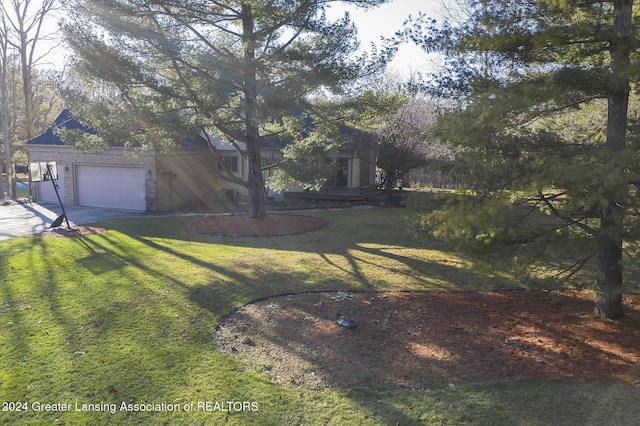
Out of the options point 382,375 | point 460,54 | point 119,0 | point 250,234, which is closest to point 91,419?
point 382,375

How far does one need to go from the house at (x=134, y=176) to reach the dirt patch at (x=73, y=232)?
442cm

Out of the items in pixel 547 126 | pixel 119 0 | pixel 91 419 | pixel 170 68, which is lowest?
pixel 91 419

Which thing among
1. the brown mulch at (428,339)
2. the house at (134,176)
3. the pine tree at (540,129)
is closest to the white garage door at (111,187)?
the house at (134,176)

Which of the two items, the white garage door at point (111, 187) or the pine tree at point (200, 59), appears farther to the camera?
the white garage door at point (111, 187)

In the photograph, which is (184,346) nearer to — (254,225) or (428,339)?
(428,339)

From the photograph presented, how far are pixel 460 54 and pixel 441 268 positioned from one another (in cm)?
501

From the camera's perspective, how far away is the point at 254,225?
14.6 metres

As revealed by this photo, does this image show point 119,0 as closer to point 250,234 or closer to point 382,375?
point 250,234

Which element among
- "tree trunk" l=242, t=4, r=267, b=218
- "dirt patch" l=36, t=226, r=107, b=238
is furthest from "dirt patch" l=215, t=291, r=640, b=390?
"dirt patch" l=36, t=226, r=107, b=238

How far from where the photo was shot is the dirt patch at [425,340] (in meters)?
4.76

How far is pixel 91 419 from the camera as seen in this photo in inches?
151

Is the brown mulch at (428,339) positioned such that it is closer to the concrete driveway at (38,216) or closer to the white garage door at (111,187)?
the concrete driveway at (38,216)

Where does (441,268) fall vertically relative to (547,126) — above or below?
below

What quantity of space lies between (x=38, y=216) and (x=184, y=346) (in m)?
14.7
